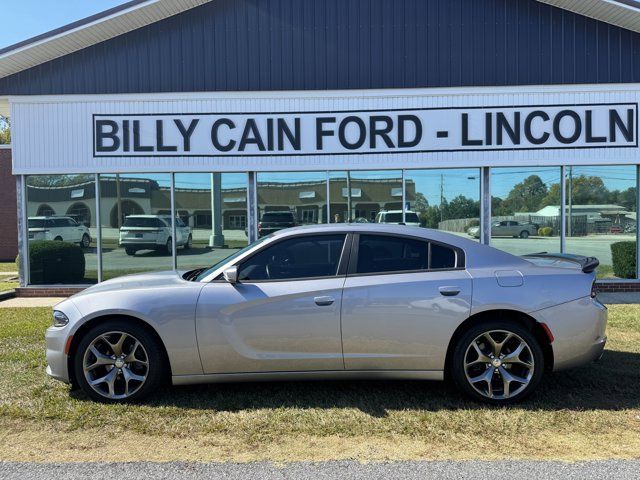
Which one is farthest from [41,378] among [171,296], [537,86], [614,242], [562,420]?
[614,242]

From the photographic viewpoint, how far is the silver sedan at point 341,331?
14.1ft

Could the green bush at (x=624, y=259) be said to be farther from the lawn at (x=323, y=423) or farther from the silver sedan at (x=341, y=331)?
the silver sedan at (x=341, y=331)

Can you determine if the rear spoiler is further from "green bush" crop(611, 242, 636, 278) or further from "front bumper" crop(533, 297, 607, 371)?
"green bush" crop(611, 242, 636, 278)

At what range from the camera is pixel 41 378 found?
513 centimetres

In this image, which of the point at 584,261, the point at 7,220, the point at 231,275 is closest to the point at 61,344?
the point at 231,275

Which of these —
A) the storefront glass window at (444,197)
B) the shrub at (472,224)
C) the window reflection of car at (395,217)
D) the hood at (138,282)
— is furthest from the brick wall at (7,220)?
the hood at (138,282)

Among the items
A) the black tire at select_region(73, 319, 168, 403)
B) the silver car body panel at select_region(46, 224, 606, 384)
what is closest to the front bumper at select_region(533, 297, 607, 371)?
the silver car body panel at select_region(46, 224, 606, 384)

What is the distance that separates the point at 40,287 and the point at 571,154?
11369 millimetres

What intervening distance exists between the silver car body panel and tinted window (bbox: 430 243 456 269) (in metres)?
0.14

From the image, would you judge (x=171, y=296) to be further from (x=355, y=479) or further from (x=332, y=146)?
(x=332, y=146)

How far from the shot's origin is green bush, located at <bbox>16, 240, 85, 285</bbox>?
1121 centimetres

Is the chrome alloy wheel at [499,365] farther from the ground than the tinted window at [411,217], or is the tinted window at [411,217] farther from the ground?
the tinted window at [411,217]

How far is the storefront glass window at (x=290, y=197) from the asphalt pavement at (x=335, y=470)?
793 cm

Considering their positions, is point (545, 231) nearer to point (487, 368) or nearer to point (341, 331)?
point (487, 368)
